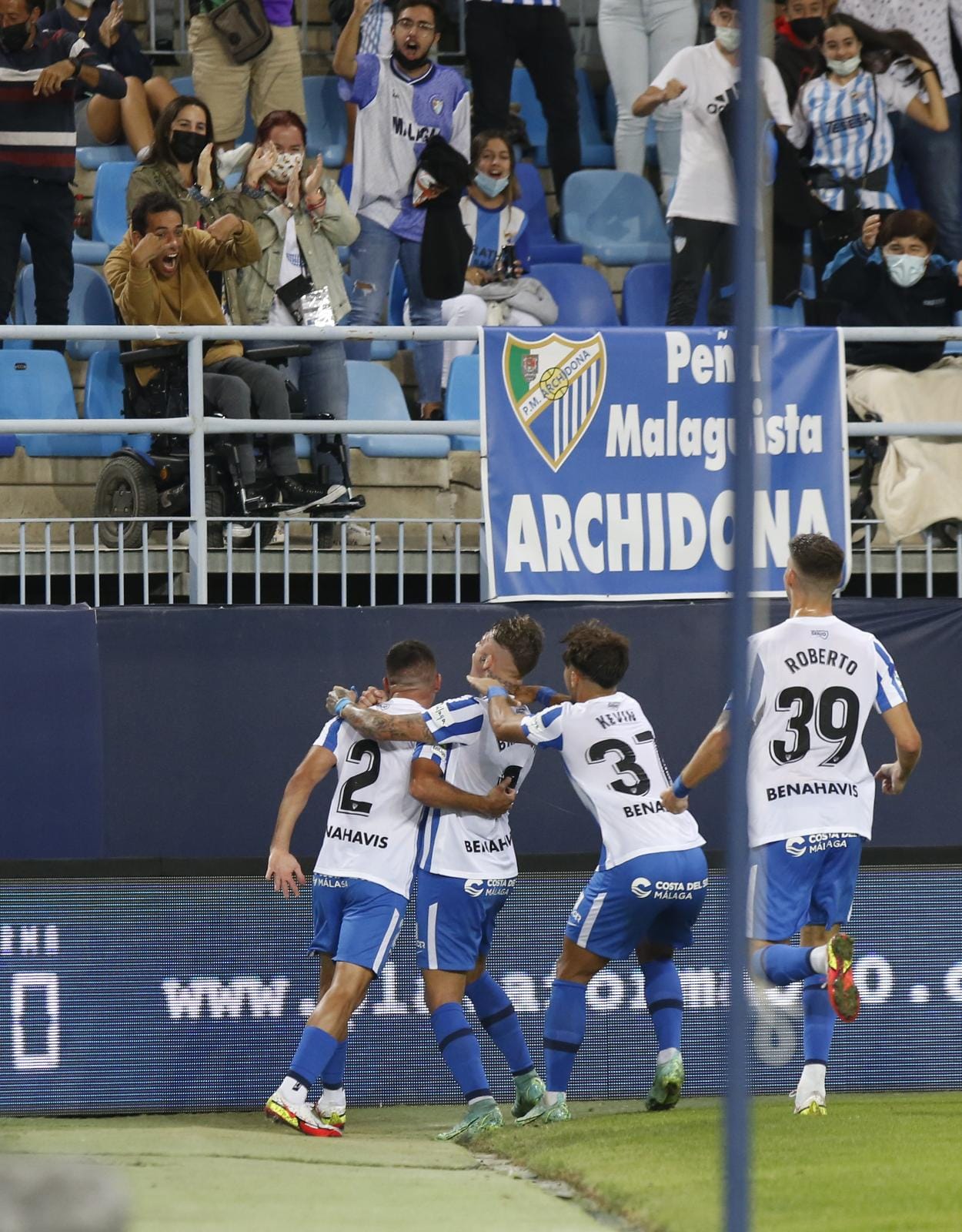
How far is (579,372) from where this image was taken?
9180 mm

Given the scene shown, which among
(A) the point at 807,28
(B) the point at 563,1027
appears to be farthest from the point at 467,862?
(A) the point at 807,28

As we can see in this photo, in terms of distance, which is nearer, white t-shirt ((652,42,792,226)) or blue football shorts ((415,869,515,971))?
blue football shorts ((415,869,515,971))

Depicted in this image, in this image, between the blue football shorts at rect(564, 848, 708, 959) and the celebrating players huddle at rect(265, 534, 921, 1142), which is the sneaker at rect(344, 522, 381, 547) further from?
the blue football shorts at rect(564, 848, 708, 959)

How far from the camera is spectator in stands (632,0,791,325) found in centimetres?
1184

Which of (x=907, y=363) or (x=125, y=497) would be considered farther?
(x=907, y=363)

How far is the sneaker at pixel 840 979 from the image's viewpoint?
24.2ft

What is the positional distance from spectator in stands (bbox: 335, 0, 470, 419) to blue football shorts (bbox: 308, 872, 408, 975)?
380cm

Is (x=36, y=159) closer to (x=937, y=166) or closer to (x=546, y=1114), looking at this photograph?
(x=546, y=1114)

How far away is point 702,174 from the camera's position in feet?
39.2

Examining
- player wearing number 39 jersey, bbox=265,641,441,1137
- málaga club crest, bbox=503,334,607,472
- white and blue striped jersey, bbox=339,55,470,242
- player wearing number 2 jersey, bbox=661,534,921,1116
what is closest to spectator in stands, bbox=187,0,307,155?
white and blue striped jersey, bbox=339,55,470,242

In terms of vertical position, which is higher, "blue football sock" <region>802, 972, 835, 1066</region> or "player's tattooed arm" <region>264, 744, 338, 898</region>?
"player's tattooed arm" <region>264, 744, 338, 898</region>

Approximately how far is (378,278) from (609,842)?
496cm

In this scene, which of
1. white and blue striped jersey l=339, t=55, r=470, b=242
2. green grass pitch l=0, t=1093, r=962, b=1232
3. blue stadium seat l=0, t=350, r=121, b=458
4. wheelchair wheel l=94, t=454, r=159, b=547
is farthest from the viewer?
white and blue striped jersey l=339, t=55, r=470, b=242

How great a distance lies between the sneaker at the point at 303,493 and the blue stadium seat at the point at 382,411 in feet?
3.50
